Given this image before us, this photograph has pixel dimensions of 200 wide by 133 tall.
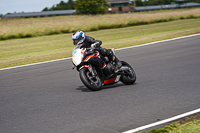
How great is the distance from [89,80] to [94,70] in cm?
33

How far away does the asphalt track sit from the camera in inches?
193

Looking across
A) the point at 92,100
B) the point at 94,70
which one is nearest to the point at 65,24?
the point at 94,70

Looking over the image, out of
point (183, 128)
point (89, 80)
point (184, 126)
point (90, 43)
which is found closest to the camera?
point (183, 128)

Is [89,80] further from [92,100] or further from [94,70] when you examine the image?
[92,100]

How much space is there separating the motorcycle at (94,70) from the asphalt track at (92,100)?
0.69ft

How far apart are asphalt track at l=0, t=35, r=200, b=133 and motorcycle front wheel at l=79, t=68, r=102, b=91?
0.16m

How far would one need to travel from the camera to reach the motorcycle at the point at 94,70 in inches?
271

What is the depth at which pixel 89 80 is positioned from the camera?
7008 millimetres

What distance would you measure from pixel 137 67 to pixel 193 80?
293 cm

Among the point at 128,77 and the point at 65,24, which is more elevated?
the point at 65,24

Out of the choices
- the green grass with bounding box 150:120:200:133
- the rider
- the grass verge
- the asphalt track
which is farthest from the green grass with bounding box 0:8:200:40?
the green grass with bounding box 150:120:200:133

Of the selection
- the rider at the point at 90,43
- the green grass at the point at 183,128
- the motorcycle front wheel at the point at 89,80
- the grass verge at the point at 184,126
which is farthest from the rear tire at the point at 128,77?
the green grass at the point at 183,128

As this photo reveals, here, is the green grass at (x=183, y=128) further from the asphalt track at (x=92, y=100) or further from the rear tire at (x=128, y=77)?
the rear tire at (x=128, y=77)

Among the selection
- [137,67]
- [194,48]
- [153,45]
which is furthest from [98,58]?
[153,45]
